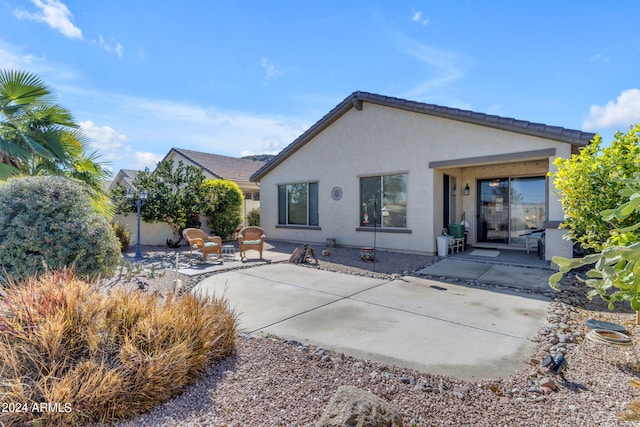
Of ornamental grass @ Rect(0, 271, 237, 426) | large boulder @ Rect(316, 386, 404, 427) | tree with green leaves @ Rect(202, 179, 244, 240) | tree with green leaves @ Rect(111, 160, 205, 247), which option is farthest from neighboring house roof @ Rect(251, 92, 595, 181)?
ornamental grass @ Rect(0, 271, 237, 426)

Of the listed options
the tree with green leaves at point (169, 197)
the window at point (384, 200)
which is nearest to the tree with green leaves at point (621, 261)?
the window at point (384, 200)

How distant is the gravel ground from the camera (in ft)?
7.60

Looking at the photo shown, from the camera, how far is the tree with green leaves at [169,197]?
11992 mm

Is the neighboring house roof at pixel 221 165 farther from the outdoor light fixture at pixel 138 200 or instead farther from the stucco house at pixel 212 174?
the outdoor light fixture at pixel 138 200

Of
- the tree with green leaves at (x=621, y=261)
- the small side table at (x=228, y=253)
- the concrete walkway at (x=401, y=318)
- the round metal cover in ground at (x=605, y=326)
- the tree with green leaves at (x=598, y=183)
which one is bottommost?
the concrete walkway at (x=401, y=318)

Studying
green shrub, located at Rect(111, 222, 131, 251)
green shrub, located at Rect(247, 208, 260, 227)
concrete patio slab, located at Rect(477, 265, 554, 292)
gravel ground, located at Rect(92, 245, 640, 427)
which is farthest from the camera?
green shrub, located at Rect(247, 208, 260, 227)

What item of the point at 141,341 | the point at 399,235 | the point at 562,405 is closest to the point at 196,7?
the point at 141,341

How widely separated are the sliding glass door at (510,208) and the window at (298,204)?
242 inches

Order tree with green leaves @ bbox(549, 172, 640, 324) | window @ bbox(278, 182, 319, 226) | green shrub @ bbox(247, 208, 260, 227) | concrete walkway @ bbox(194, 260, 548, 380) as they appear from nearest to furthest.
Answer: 1. tree with green leaves @ bbox(549, 172, 640, 324)
2. concrete walkway @ bbox(194, 260, 548, 380)
3. window @ bbox(278, 182, 319, 226)
4. green shrub @ bbox(247, 208, 260, 227)

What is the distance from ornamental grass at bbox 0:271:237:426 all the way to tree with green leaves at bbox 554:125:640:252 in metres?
5.18

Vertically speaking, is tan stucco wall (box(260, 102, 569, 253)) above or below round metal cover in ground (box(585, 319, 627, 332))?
above

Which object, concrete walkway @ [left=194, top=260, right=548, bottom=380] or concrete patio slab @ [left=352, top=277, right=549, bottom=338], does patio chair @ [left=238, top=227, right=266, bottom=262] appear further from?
concrete patio slab @ [left=352, top=277, right=549, bottom=338]

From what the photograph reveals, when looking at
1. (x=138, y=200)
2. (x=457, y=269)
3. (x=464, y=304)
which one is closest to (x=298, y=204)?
(x=138, y=200)

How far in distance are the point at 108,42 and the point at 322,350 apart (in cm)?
916
